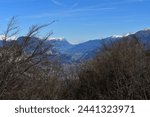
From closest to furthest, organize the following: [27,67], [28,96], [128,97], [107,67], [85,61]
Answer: [27,67], [28,96], [128,97], [107,67], [85,61]

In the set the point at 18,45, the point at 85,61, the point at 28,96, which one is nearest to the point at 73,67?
the point at 85,61

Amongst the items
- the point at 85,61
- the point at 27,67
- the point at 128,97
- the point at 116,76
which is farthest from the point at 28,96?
the point at 85,61

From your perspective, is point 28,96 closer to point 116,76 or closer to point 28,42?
point 28,42

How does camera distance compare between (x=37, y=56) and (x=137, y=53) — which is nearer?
(x=37, y=56)

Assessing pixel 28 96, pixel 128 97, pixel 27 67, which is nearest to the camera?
pixel 27 67

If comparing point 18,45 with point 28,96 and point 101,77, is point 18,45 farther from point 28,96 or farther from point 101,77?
point 101,77

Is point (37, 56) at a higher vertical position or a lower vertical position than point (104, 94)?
higher
